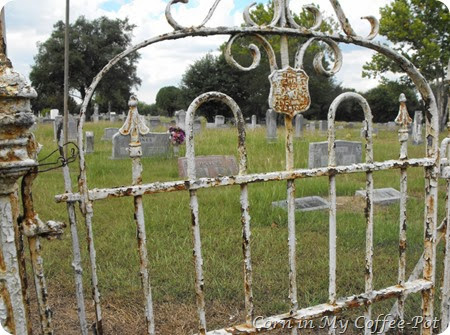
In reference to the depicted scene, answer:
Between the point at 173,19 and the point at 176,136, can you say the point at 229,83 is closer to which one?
the point at 176,136

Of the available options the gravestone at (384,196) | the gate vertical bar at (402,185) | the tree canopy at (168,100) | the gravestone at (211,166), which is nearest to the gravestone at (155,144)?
the gravestone at (211,166)

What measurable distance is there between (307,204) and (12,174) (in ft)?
14.3

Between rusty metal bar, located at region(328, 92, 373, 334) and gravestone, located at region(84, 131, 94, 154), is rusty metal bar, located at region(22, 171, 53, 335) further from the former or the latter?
gravestone, located at region(84, 131, 94, 154)

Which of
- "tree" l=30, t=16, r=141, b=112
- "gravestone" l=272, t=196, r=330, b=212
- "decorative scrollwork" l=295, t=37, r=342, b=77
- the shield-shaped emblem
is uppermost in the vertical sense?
"tree" l=30, t=16, r=141, b=112

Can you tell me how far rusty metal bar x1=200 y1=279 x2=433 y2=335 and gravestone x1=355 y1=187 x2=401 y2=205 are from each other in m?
3.66

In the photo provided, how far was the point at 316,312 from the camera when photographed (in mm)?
1963

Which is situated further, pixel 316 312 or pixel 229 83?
pixel 229 83

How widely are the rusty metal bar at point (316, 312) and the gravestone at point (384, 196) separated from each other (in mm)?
3656

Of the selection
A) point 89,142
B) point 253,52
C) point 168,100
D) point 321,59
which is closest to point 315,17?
point 321,59

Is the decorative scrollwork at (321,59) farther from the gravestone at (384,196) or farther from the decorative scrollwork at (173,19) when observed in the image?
the gravestone at (384,196)

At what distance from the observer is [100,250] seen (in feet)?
12.8

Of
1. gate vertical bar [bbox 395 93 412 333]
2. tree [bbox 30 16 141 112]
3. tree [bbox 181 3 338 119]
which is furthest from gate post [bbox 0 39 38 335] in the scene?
tree [bbox 30 16 141 112]

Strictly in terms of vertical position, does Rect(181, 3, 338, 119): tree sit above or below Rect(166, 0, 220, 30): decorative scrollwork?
above

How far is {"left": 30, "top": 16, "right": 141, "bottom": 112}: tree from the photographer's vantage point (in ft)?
108
